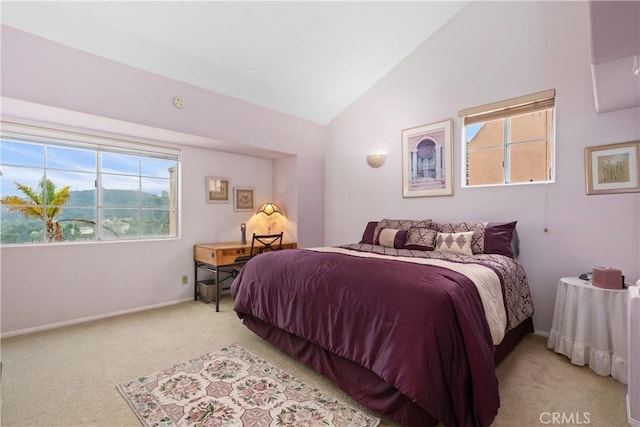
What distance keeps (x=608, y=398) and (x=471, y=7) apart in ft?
11.8

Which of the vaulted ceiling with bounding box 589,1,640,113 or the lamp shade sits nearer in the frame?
the vaulted ceiling with bounding box 589,1,640,113

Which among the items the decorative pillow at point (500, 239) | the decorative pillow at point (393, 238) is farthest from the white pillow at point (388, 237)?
the decorative pillow at point (500, 239)

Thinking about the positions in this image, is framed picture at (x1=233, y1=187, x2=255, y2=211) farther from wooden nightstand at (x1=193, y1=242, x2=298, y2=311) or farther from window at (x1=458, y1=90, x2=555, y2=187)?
window at (x1=458, y1=90, x2=555, y2=187)

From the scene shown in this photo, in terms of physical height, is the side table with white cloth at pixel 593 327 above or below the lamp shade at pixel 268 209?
below

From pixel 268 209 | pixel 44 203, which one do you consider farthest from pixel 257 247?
pixel 44 203

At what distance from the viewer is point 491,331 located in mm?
1681

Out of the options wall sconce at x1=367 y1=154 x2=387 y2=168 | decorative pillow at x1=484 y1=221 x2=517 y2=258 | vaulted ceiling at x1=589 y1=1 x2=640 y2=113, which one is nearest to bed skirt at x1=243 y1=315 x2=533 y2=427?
decorative pillow at x1=484 y1=221 x2=517 y2=258

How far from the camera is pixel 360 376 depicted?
1.67 m

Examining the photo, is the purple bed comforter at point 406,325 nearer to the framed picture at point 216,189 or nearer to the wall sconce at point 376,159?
the wall sconce at point 376,159

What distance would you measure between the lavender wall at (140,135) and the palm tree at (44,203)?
0.24 meters

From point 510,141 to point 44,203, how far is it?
476 centimetres

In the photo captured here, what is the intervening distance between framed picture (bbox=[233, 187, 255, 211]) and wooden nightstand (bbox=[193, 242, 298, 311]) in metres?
0.72

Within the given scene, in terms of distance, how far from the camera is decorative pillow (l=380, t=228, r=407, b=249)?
3105 millimetres

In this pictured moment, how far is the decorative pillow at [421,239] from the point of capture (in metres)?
2.94
